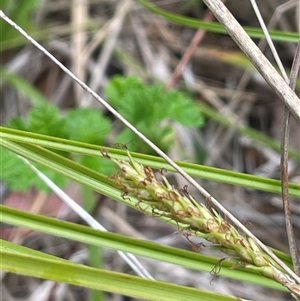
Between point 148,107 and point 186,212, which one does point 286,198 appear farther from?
point 148,107

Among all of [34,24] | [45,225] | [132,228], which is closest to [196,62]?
[34,24]

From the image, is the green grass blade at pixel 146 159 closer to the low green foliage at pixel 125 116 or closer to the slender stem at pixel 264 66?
the slender stem at pixel 264 66

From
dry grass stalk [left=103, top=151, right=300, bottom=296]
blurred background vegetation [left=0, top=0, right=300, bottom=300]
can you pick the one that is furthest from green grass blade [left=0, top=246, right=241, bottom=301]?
blurred background vegetation [left=0, top=0, right=300, bottom=300]

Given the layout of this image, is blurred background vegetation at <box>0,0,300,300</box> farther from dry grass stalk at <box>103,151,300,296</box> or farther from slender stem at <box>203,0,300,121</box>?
dry grass stalk at <box>103,151,300,296</box>

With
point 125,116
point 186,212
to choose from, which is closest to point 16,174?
point 125,116

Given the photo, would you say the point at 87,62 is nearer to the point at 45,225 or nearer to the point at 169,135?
the point at 169,135

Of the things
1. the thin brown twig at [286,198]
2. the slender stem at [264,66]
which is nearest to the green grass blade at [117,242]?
the thin brown twig at [286,198]

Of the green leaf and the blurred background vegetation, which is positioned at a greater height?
the blurred background vegetation

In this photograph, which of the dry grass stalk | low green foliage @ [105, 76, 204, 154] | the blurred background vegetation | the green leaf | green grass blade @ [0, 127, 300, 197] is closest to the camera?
the dry grass stalk
